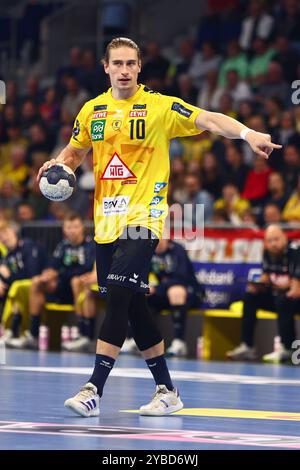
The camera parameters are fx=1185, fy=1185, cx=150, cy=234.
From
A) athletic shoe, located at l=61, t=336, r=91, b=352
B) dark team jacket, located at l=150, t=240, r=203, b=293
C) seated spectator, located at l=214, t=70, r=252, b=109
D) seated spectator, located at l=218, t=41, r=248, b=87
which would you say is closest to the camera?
dark team jacket, located at l=150, t=240, r=203, b=293

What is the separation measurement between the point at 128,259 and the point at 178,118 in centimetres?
106

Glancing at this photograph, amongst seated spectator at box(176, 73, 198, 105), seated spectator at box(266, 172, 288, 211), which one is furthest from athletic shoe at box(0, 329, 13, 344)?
seated spectator at box(176, 73, 198, 105)

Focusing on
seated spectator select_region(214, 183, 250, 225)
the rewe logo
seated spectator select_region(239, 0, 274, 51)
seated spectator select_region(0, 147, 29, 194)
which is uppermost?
seated spectator select_region(239, 0, 274, 51)

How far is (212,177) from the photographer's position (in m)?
18.4

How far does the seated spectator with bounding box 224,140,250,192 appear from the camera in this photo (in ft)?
59.6

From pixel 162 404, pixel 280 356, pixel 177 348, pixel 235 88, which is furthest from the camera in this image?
pixel 235 88

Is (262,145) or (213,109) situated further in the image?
(213,109)

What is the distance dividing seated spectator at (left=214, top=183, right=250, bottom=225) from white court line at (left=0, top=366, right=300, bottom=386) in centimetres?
478

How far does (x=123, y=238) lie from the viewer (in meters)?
7.94

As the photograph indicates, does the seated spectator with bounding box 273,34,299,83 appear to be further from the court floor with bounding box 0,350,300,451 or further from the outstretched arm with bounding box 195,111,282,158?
the outstretched arm with bounding box 195,111,282,158

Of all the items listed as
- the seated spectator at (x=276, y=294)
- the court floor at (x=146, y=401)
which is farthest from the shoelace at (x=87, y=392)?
the seated spectator at (x=276, y=294)

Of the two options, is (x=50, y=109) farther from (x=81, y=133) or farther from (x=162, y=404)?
(x=162, y=404)

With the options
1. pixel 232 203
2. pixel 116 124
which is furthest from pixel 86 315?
pixel 116 124

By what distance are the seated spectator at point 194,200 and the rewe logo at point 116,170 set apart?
8893mm
